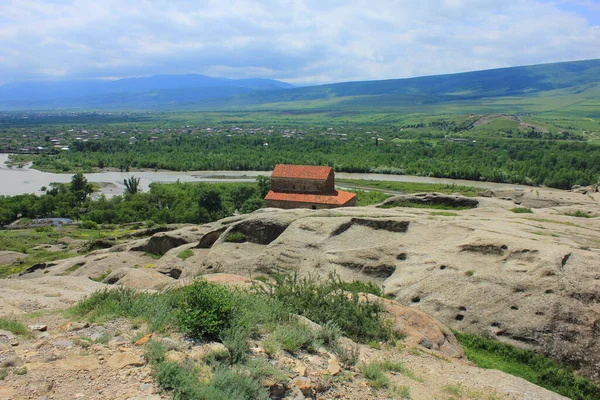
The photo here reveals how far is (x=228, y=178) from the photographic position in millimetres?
102062

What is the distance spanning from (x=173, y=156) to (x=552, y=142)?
112 metres

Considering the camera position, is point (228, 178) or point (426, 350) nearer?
point (426, 350)

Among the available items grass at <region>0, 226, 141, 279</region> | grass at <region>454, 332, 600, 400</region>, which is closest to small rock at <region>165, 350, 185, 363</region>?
grass at <region>454, 332, 600, 400</region>

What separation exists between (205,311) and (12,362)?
3584mm

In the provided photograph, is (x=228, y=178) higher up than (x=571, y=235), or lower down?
lower down

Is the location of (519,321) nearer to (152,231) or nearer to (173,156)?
(152,231)

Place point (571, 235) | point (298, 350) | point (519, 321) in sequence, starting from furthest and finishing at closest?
point (571, 235) → point (519, 321) → point (298, 350)

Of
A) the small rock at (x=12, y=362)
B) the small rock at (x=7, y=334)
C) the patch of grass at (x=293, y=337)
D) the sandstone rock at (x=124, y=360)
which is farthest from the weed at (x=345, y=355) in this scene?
the small rock at (x=7, y=334)

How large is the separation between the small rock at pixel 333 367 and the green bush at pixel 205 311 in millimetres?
2342

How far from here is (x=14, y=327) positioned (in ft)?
31.7

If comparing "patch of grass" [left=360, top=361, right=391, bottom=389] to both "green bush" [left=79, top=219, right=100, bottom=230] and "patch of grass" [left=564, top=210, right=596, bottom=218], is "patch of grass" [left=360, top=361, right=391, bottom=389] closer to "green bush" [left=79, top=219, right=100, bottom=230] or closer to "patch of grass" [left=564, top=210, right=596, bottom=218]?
"patch of grass" [left=564, top=210, right=596, bottom=218]

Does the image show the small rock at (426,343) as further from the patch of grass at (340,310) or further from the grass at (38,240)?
the grass at (38,240)

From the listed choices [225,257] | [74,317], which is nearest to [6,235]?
[225,257]

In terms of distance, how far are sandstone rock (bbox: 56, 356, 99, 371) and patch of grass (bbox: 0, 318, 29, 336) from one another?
1.88 metres
